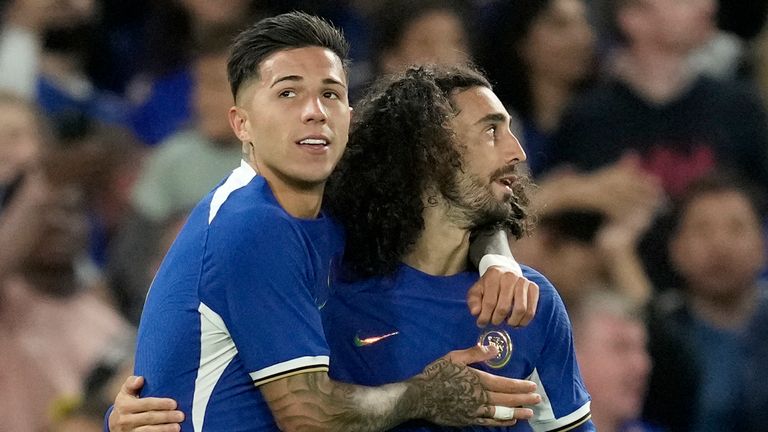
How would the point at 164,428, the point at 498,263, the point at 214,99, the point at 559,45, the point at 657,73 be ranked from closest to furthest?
the point at 164,428 < the point at 498,263 < the point at 214,99 < the point at 657,73 < the point at 559,45

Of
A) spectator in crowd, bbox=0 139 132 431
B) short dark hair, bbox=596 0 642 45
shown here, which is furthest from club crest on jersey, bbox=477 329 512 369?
short dark hair, bbox=596 0 642 45

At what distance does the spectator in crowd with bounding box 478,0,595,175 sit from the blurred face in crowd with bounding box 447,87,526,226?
2.53m

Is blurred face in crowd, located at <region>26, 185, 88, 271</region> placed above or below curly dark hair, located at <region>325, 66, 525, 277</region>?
above

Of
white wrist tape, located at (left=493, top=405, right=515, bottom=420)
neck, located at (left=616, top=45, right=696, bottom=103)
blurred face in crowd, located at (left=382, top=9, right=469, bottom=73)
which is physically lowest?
white wrist tape, located at (left=493, top=405, right=515, bottom=420)

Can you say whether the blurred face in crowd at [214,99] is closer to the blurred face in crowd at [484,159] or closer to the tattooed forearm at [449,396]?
the blurred face in crowd at [484,159]

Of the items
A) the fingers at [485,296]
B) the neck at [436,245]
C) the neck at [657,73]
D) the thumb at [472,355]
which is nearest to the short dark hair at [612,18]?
the neck at [657,73]

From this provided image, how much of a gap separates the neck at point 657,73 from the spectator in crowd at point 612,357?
987mm

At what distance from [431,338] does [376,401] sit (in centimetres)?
33

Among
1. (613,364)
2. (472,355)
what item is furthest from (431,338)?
(613,364)

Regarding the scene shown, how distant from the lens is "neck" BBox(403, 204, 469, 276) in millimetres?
3650

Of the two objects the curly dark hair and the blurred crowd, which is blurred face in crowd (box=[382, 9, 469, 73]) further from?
the curly dark hair

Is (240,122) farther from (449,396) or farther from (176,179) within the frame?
(176,179)

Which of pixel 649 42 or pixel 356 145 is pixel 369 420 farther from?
pixel 649 42

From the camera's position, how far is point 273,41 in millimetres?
3389
